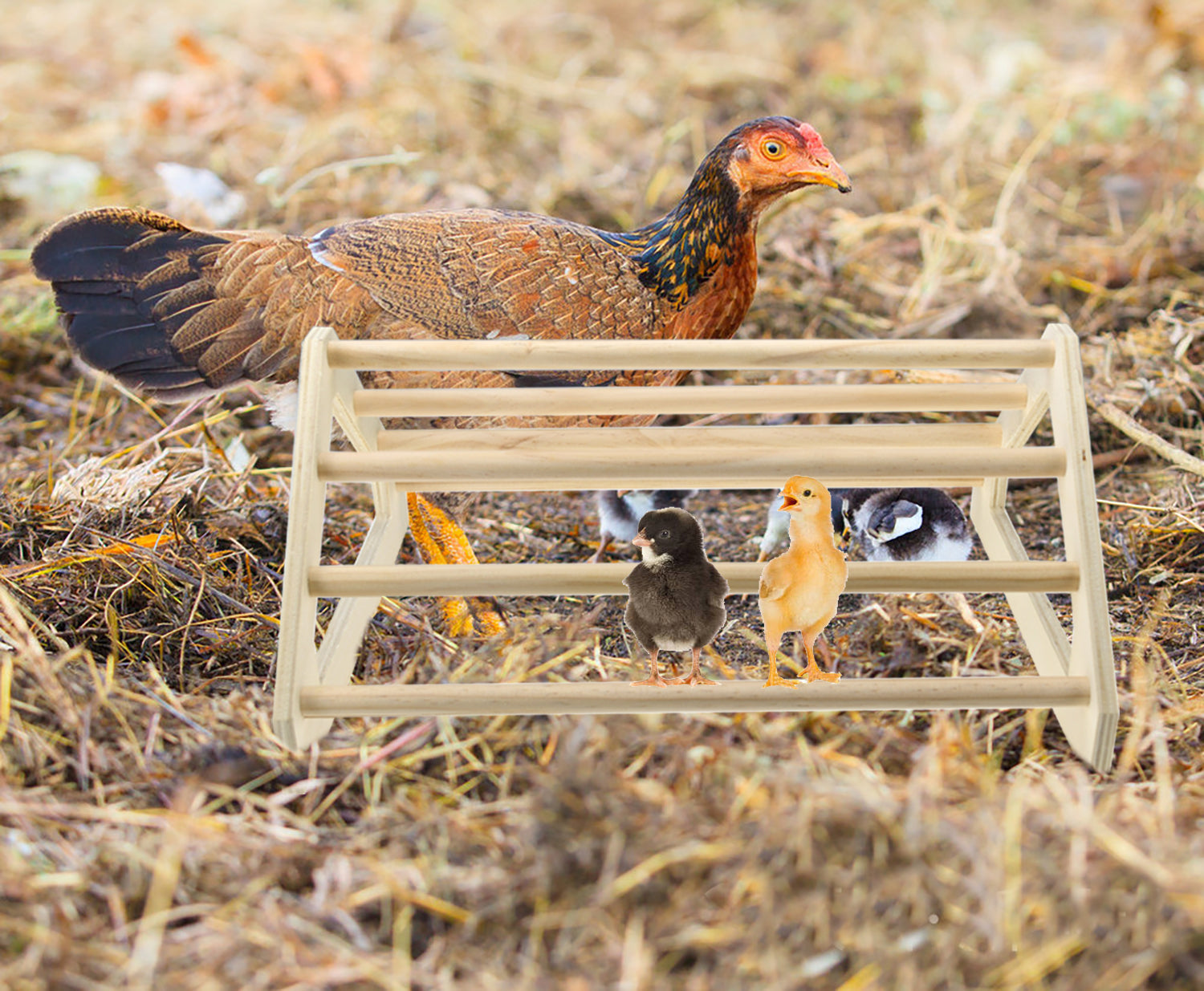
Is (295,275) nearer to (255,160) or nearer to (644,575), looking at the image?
(644,575)

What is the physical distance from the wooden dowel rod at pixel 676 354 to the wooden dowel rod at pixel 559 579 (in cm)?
32

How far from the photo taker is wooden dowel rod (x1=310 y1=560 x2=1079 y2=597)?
1.72 metres

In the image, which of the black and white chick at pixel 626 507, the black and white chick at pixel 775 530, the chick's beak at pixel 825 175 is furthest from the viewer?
the black and white chick at pixel 626 507

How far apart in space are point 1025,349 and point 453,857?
3.85ft

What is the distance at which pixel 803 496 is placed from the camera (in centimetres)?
167

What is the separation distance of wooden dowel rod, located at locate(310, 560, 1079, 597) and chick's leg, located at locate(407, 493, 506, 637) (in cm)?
66

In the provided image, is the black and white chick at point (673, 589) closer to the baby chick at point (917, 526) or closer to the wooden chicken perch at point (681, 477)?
the wooden chicken perch at point (681, 477)

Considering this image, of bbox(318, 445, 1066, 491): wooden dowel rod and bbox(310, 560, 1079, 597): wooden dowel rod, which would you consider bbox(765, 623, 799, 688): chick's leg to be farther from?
bbox(318, 445, 1066, 491): wooden dowel rod

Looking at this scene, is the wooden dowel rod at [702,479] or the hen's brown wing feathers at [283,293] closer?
the wooden dowel rod at [702,479]

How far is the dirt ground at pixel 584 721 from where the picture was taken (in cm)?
137

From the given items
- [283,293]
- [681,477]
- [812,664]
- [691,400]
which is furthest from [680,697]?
[283,293]

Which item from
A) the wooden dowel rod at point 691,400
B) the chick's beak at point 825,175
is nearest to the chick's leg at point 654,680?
the wooden dowel rod at point 691,400

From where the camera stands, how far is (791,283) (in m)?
3.73

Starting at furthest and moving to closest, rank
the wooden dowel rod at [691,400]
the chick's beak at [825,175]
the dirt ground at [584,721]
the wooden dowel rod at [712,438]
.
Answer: the chick's beak at [825,175] < the wooden dowel rod at [712,438] < the wooden dowel rod at [691,400] < the dirt ground at [584,721]
